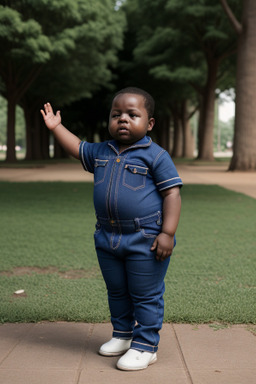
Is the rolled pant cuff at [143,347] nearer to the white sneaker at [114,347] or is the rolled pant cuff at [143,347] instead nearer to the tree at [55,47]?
the white sneaker at [114,347]

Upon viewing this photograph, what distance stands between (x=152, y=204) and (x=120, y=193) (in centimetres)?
18

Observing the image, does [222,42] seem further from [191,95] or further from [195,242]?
[195,242]

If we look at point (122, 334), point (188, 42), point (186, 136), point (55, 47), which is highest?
point (188, 42)

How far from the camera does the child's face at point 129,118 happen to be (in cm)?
285

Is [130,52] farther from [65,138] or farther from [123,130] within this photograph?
[123,130]

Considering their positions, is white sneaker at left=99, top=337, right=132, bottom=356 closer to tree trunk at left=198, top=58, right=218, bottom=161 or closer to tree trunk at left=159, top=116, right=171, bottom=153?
tree trunk at left=198, top=58, right=218, bottom=161

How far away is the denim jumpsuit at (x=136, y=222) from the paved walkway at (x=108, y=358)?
0.65ft

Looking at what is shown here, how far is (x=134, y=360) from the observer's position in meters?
2.81

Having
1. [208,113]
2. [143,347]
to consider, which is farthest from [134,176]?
[208,113]

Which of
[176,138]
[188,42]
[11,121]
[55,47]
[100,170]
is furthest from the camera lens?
[176,138]

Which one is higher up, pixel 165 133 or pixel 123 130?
pixel 165 133

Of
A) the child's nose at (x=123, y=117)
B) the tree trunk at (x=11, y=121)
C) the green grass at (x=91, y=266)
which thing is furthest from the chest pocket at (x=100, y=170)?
the tree trunk at (x=11, y=121)

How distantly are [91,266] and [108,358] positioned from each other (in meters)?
2.23

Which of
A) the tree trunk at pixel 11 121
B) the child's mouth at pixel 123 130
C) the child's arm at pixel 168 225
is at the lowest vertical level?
the child's arm at pixel 168 225
